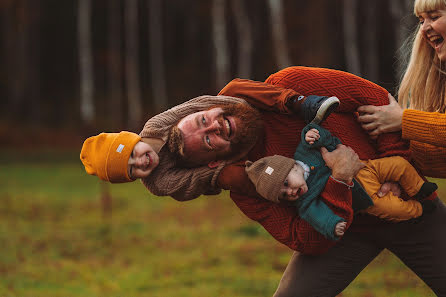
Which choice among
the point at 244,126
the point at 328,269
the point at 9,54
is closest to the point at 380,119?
the point at 244,126

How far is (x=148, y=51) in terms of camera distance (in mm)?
27359

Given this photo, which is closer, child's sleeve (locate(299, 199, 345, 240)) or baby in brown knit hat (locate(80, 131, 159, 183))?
child's sleeve (locate(299, 199, 345, 240))

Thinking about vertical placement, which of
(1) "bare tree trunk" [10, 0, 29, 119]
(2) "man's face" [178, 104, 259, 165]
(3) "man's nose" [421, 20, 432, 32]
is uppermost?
(3) "man's nose" [421, 20, 432, 32]

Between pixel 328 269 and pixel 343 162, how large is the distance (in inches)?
26.6

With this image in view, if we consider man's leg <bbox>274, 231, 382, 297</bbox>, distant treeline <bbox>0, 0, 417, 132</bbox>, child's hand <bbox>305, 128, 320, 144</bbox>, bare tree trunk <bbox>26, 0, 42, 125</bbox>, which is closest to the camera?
child's hand <bbox>305, 128, 320, 144</bbox>

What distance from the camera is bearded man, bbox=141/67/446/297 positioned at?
306 centimetres

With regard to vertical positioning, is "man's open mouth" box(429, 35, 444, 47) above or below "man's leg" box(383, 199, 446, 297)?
above

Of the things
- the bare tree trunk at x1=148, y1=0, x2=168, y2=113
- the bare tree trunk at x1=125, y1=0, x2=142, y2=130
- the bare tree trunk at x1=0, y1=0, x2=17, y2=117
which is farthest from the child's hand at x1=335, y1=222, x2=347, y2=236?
the bare tree trunk at x1=0, y1=0, x2=17, y2=117

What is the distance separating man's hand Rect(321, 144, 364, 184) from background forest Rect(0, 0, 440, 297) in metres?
1.49

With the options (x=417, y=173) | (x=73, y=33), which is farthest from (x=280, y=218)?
(x=73, y=33)

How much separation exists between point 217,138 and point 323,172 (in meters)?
0.56

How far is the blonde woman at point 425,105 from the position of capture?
10.2 feet

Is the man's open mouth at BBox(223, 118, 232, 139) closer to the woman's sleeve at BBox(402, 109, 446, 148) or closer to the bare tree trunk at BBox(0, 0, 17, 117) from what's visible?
the woman's sleeve at BBox(402, 109, 446, 148)

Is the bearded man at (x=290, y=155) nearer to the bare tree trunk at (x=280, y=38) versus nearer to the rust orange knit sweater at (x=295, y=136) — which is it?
the rust orange knit sweater at (x=295, y=136)
